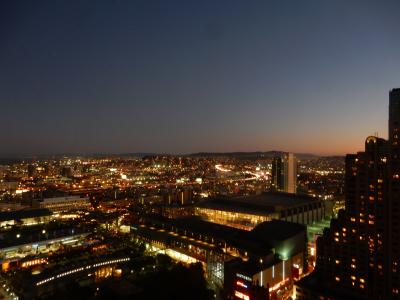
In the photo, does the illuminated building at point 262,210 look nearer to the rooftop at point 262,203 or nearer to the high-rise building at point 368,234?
the rooftop at point 262,203

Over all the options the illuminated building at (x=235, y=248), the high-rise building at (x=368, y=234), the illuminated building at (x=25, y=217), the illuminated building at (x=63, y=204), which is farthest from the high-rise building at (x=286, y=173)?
the illuminated building at (x=25, y=217)

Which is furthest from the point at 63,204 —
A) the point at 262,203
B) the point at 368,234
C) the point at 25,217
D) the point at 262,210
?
the point at 368,234

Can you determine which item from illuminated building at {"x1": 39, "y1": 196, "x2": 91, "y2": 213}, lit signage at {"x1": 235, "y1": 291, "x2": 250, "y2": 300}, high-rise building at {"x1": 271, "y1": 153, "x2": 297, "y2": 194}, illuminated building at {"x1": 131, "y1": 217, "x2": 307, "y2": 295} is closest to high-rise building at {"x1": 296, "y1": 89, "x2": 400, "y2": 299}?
illuminated building at {"x1": 131, "y1": 217, "x2": 307, "y2": 295}

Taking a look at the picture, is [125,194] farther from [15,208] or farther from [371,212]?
[371,212]

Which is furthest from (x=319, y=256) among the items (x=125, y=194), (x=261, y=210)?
(x=125, y=194)

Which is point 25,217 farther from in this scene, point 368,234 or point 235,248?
point 368,234
